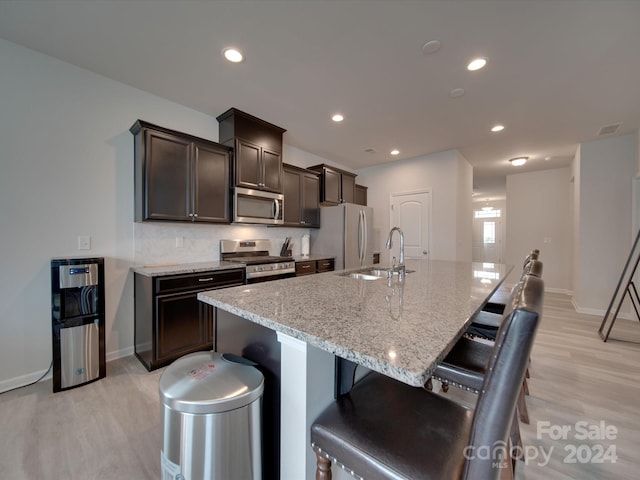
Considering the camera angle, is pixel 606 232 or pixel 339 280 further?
pixel 606 232

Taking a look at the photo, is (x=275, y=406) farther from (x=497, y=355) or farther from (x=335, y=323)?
(x=497, y=355)

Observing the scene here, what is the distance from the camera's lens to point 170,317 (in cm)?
229

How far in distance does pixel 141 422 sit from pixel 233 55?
277cm

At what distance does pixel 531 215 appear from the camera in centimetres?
582

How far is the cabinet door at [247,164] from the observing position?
3.08m

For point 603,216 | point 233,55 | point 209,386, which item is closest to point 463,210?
point 603,216

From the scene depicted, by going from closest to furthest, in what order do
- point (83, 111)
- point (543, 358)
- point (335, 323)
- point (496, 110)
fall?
point (335, 323), point (83, 111), point (543, 358), point (496, 110)

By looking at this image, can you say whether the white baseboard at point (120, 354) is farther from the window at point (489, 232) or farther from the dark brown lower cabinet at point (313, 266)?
the window at point (489, 232)

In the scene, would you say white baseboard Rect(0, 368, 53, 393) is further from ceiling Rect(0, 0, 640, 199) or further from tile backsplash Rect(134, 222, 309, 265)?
ceiling Rect(0, 0, 640, 199)

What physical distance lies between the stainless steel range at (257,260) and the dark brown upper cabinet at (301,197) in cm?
55

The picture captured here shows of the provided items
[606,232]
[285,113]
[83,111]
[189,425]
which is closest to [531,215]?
[606,232]

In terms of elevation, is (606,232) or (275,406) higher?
(606,232)

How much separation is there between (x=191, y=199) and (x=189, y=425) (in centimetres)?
231

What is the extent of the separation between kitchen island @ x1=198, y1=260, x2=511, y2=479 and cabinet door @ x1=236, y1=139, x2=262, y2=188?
Result: 209cm
